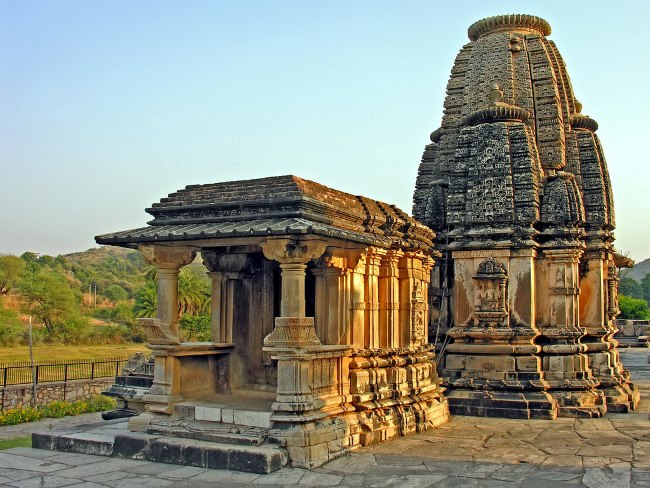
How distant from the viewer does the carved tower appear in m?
12.7

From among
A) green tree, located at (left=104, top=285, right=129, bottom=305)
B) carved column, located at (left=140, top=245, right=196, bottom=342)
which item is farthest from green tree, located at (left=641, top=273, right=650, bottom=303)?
carved column, located at (left=140, top=245, right=196, bottom=342)

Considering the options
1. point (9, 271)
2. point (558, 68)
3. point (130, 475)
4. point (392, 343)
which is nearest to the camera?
point (130, 475)

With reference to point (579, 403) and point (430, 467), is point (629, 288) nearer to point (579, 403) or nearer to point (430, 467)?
point (579, 403)

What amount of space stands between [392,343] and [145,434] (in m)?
3.78

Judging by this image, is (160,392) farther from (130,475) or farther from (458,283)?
(458,283)

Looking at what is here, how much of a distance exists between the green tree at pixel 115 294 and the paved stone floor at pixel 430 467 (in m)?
65.2

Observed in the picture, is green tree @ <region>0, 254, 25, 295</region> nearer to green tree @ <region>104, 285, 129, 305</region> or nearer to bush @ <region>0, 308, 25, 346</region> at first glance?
green tree @ <region>104, 285, 129, 305</region>

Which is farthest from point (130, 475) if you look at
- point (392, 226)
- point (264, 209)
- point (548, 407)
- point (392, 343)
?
point (548, 407)

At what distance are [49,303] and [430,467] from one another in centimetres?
3700

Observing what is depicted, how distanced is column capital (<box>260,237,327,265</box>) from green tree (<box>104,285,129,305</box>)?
6572 centimetres

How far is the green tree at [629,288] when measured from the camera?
77338mm

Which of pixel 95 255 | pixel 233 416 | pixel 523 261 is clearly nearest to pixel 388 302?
pixel 233 416

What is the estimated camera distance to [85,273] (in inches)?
3127

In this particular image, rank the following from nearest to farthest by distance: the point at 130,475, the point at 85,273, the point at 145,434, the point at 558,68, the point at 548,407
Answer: the point at 130,475
the point at 145,434
the point at 548,407
the point at 558,68
the point at 85,273
